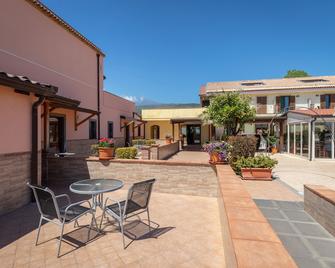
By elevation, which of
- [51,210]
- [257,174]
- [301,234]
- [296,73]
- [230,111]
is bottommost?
[301,234]

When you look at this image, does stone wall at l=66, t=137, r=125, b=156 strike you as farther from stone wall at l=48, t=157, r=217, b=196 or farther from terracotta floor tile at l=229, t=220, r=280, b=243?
terracotta floor tile at l=229, t=220, r=280, b=243

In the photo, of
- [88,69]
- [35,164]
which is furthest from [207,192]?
[88,69]

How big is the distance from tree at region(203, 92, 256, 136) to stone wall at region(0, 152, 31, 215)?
11890 millimetres

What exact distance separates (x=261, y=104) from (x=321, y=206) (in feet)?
64.8

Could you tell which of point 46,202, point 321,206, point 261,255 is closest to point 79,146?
point 46,202

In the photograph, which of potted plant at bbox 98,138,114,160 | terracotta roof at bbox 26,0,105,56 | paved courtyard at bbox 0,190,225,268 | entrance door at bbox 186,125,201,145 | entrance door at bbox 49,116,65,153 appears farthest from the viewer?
entrance door at bbox 186,125,201,145

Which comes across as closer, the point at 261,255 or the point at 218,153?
the point at 261,255

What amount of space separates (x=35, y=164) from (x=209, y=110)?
39.8ft

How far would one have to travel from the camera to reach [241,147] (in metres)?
8.86

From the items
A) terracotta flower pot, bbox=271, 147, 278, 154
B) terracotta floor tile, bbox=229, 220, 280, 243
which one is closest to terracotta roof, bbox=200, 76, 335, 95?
terracotta flower pot, bbox=271, 147, 278, 154

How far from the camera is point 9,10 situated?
8.05 m

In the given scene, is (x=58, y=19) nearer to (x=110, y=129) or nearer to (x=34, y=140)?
(x=34, y=140)

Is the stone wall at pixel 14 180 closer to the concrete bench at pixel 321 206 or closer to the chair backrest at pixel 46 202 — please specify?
the chair backrest at pixel 46 202

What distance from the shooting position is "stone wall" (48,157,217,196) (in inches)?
283
